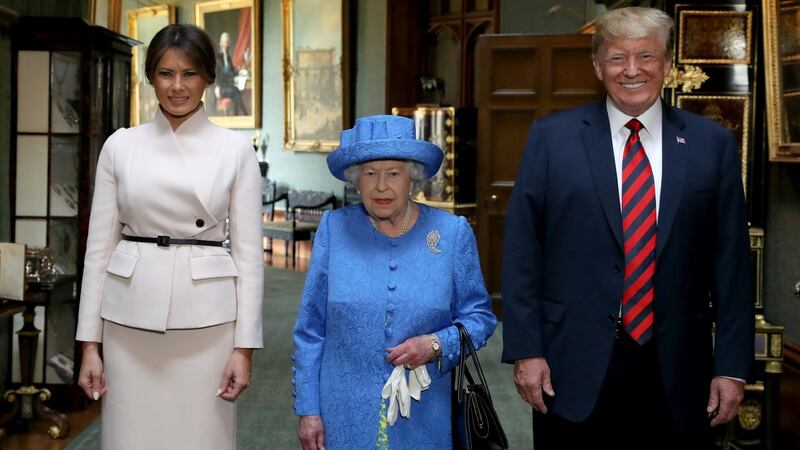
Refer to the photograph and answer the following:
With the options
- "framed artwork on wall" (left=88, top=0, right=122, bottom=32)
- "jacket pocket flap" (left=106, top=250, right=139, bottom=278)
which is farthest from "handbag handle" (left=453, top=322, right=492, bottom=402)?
"framed artwork on wall" (left=88, top=0, right=122, bottom=32)

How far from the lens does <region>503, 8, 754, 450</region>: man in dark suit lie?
241 cm

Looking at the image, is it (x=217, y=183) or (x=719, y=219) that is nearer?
(x=719, y=219)

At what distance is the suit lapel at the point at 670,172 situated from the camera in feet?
7.86

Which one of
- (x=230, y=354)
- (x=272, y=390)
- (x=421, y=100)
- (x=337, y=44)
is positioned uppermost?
(x=337, y=44)

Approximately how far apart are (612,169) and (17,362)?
423 centimetres

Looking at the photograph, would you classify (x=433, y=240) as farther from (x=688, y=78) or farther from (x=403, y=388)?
(x=688, y=78)

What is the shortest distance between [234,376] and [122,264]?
0.45 m

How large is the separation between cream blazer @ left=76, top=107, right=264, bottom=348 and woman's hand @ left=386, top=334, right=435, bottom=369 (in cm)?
47

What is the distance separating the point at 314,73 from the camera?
13844 mm

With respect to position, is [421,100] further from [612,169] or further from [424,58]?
[612,169]

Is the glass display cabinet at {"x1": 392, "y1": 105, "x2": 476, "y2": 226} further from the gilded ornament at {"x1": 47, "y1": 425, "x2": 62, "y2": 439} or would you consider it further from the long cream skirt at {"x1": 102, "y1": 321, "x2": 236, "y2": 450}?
the long cream skirt at {"x1": 102, "y1": 321, "x2": 236, "y2": 450}

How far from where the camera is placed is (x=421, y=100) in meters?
12.9

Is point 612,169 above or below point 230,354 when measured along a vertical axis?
above

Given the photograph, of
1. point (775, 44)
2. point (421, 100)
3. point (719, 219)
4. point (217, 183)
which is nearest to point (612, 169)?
point (719, 219)
